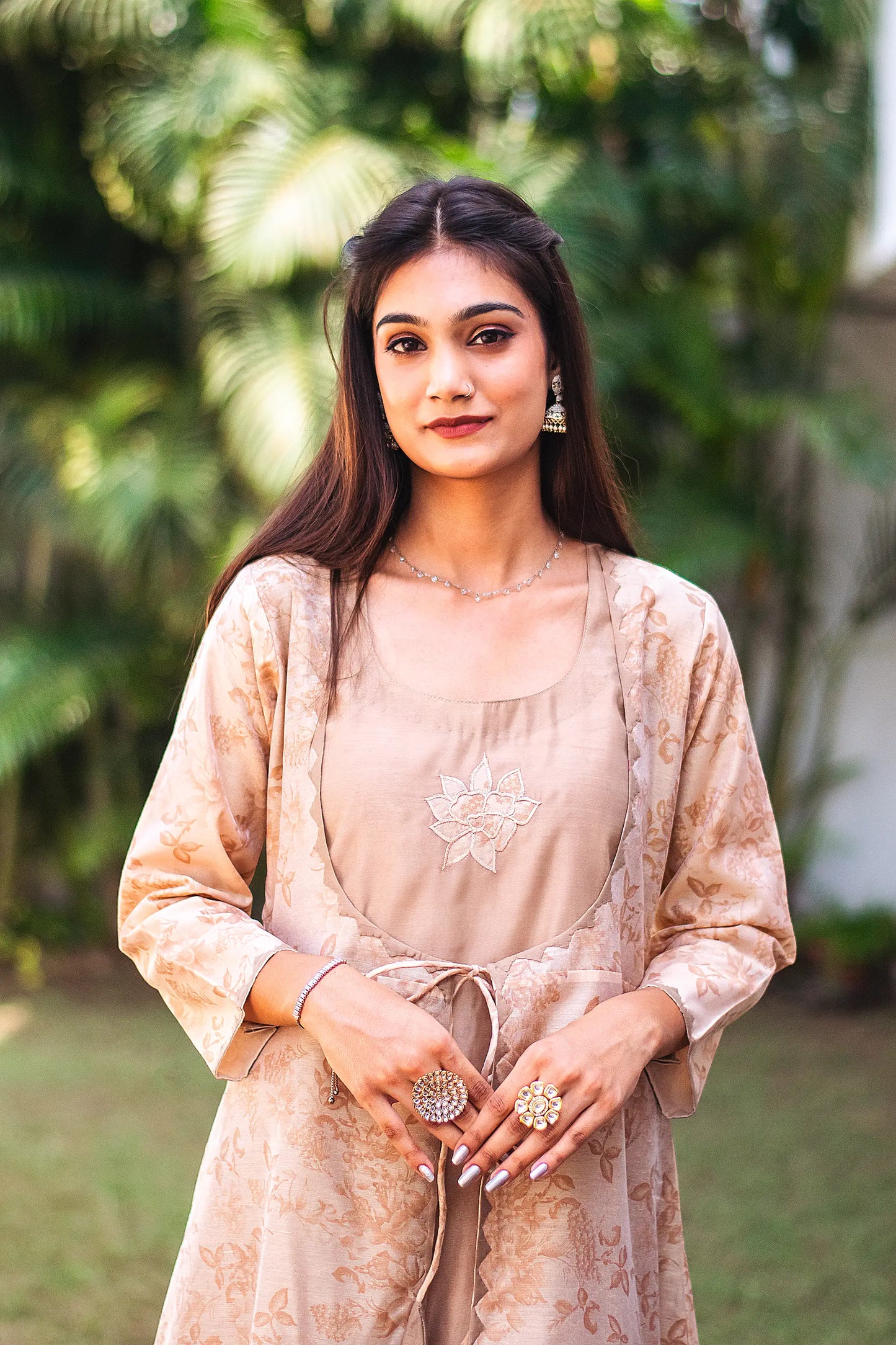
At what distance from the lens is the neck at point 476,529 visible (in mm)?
1704

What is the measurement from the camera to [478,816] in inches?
60.0

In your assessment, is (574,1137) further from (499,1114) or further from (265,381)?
(265,381)

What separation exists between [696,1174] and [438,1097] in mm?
3106

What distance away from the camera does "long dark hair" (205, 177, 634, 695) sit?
63.7 inches

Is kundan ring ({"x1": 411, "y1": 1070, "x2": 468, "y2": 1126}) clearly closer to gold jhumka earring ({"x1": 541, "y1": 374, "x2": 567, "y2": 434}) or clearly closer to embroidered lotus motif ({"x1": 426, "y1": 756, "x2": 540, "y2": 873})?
embroidered lotus motif ({"x1": 426, "y1": 756, "x2": 540, "y2": 873})

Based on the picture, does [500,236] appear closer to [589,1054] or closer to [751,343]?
[589,1054]

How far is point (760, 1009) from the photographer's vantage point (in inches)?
229

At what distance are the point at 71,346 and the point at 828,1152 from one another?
443 centimetres

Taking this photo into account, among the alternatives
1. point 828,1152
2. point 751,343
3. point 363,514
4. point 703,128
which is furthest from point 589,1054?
point 703,128

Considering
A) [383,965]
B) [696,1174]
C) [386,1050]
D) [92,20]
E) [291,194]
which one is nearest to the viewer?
[386,1050]

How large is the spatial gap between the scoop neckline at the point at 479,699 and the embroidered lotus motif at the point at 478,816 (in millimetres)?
96

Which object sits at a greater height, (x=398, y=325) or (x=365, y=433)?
(x=398, y=325)

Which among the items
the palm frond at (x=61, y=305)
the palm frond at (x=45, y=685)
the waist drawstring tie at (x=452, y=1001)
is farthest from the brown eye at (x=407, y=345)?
the palm frond at (x=61, y=305)

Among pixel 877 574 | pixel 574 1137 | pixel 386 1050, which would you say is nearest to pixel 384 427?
pixel 386 1050
